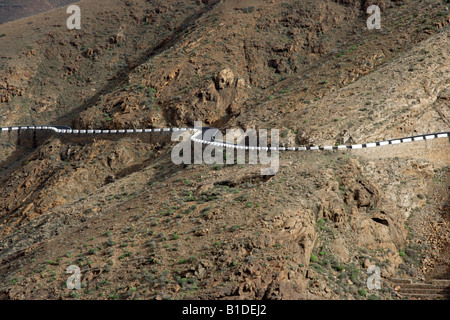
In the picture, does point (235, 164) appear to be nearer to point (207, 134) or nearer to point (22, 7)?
point (207, 134)

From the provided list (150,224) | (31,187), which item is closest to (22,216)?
(31,187)

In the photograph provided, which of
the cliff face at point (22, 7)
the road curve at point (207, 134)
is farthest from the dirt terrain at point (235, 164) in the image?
the cliff face at point (22, 7)

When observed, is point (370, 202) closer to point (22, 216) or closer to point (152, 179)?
point (152, 179)

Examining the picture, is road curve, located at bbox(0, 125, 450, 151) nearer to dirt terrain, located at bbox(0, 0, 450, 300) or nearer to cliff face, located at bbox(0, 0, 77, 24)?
dirt terrain, located at bbox(0, 0, 450, 300)

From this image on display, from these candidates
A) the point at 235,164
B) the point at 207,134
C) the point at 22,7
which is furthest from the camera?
the point at 22,7

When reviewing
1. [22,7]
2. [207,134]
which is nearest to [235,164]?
[207,134]

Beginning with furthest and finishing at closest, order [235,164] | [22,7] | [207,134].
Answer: [22,7], [207,134], [235,164]

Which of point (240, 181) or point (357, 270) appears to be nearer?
point (357, 270)

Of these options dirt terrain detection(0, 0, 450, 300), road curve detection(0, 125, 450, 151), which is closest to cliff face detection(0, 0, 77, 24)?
dirt terrain detection(0, 0, 450, 300)
